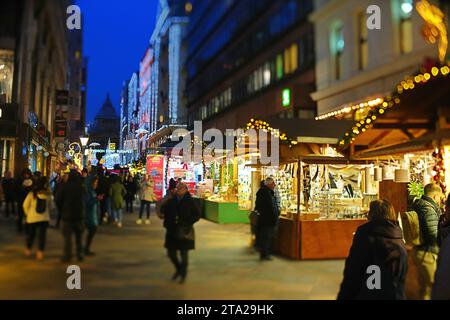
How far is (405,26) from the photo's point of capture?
2318 mm

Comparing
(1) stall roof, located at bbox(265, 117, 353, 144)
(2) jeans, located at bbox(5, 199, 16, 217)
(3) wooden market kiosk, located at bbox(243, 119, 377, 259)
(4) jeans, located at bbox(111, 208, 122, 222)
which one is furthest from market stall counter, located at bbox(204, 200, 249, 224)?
(3) wooden market kiosk, located at bbox(243, 119, 377, 259)

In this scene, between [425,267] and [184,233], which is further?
[425,267]

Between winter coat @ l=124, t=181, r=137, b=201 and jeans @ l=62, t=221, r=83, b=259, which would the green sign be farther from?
jeans @ l=62, t=221, r=83, b=259

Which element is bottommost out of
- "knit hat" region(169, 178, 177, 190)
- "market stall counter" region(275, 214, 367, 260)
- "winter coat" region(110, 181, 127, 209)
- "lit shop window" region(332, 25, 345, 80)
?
"market stall counter" region(275, 214, 367, 260)

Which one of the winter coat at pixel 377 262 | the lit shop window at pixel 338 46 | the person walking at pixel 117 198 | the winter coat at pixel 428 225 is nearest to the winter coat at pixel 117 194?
the person walking at pixel 117 198

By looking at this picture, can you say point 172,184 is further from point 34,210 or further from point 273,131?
point 273,131

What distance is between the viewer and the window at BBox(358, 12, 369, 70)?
6.81ft

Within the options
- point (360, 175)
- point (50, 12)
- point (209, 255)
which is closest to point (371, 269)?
point (209, 255)

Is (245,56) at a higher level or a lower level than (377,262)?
higher

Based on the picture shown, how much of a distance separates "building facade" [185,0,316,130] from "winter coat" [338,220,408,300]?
119cm

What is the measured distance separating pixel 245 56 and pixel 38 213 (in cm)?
133

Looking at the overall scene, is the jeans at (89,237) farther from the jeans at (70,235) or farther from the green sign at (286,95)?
the green sign at (286,95)

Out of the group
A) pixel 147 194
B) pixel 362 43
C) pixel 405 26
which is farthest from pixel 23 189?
pixel 405 26

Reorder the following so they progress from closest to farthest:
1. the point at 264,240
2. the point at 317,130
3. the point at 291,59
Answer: the point at 291,59 < the point at 264,240 < the point at 317,130
